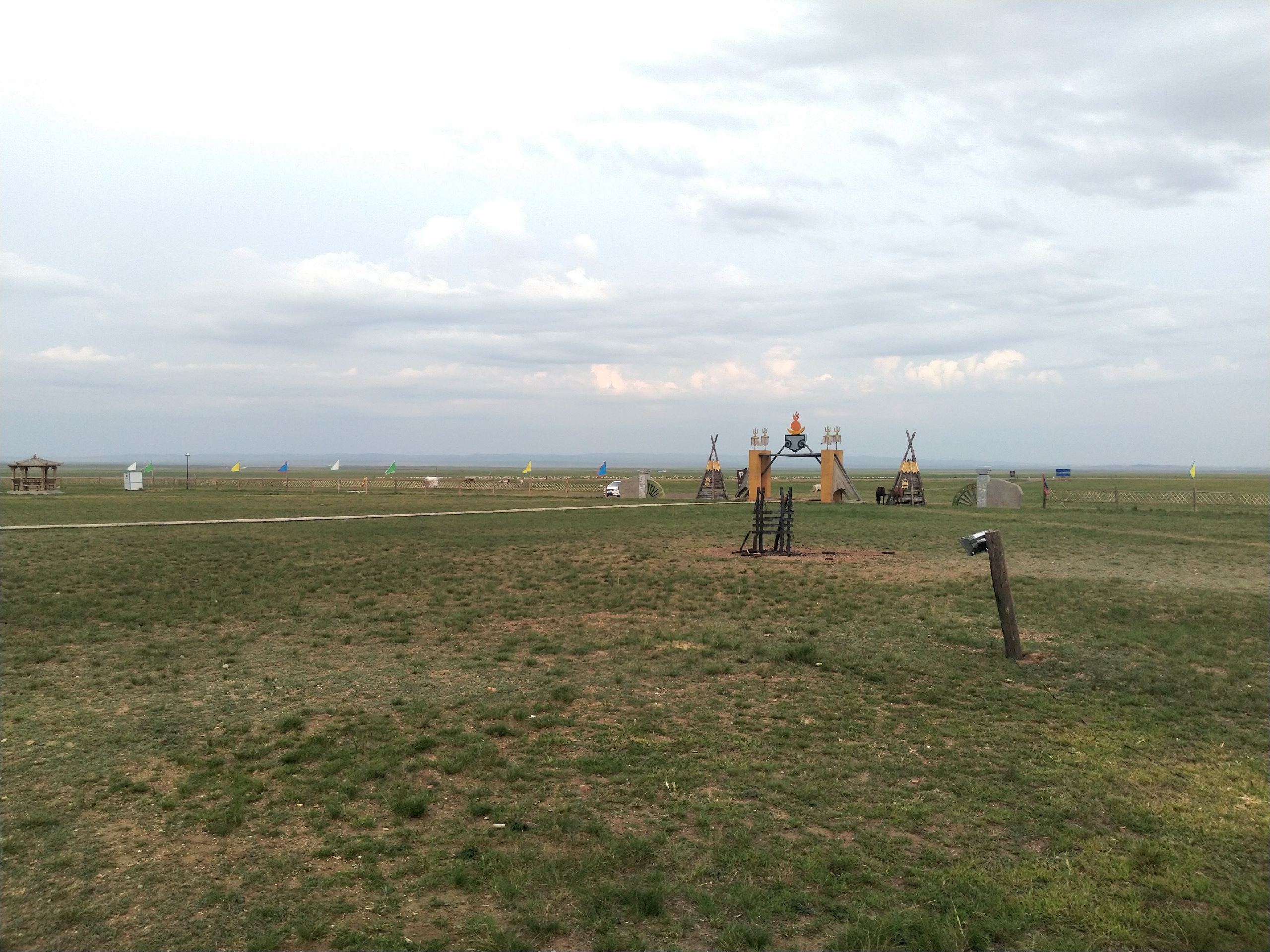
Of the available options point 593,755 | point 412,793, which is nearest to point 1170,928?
point 593,755

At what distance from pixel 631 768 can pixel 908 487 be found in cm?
3930

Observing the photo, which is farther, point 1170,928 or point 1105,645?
point 1105,645

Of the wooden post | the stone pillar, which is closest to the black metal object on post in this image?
the wooden post

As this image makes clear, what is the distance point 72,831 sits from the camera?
17.4ft

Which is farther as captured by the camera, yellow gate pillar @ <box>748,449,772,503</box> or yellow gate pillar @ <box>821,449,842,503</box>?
yellow gate pillar @ <box>821,449,842,503</box>

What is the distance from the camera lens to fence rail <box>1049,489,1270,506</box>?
4078 cm

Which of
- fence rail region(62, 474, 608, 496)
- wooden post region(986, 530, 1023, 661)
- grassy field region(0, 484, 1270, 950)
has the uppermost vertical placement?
fence rail region(62, 474, 608, 496)

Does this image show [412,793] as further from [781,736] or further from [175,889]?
[781,736]

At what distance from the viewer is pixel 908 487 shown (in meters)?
42.8

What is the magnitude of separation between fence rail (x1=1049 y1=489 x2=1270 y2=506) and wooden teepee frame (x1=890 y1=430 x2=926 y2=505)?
8.21 metres

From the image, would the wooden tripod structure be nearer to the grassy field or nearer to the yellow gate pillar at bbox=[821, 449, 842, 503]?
the yellow gate pillar at bbox=[821, 449, 842, 503]

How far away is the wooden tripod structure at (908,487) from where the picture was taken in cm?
4238

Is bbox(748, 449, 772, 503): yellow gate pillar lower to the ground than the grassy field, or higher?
higher

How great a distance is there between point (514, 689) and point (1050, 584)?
11261 mm
